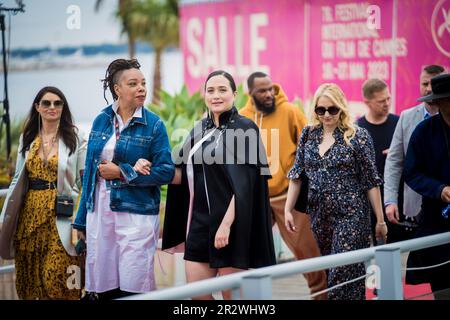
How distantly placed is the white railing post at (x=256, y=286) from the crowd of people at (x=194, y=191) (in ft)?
5.06

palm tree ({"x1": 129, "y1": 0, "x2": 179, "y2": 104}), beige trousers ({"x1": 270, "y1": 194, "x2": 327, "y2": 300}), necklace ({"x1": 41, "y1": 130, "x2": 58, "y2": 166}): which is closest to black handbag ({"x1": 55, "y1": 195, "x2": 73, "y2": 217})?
necklace ({"x1": 41, "y1": 130, "x2": 58, "y2": 166})

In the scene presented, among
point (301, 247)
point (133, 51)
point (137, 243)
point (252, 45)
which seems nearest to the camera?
point (137, 243)

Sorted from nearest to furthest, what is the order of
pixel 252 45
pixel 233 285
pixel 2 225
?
pixel 233 285
pixel 2 225
pixel 252 45

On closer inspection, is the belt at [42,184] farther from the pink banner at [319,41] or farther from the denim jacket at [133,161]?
the pink banner at [319,41]

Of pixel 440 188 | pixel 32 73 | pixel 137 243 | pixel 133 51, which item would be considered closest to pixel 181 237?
pixel 137 243

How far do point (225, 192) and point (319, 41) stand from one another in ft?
19.7

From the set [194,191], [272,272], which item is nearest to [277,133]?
[194,191]

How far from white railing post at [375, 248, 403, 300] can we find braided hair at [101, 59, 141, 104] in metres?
1.96

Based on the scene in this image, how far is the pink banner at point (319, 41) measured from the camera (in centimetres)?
905

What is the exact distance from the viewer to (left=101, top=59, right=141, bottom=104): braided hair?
580 centimetres

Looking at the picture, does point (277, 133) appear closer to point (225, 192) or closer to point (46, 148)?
point (225, 192)
